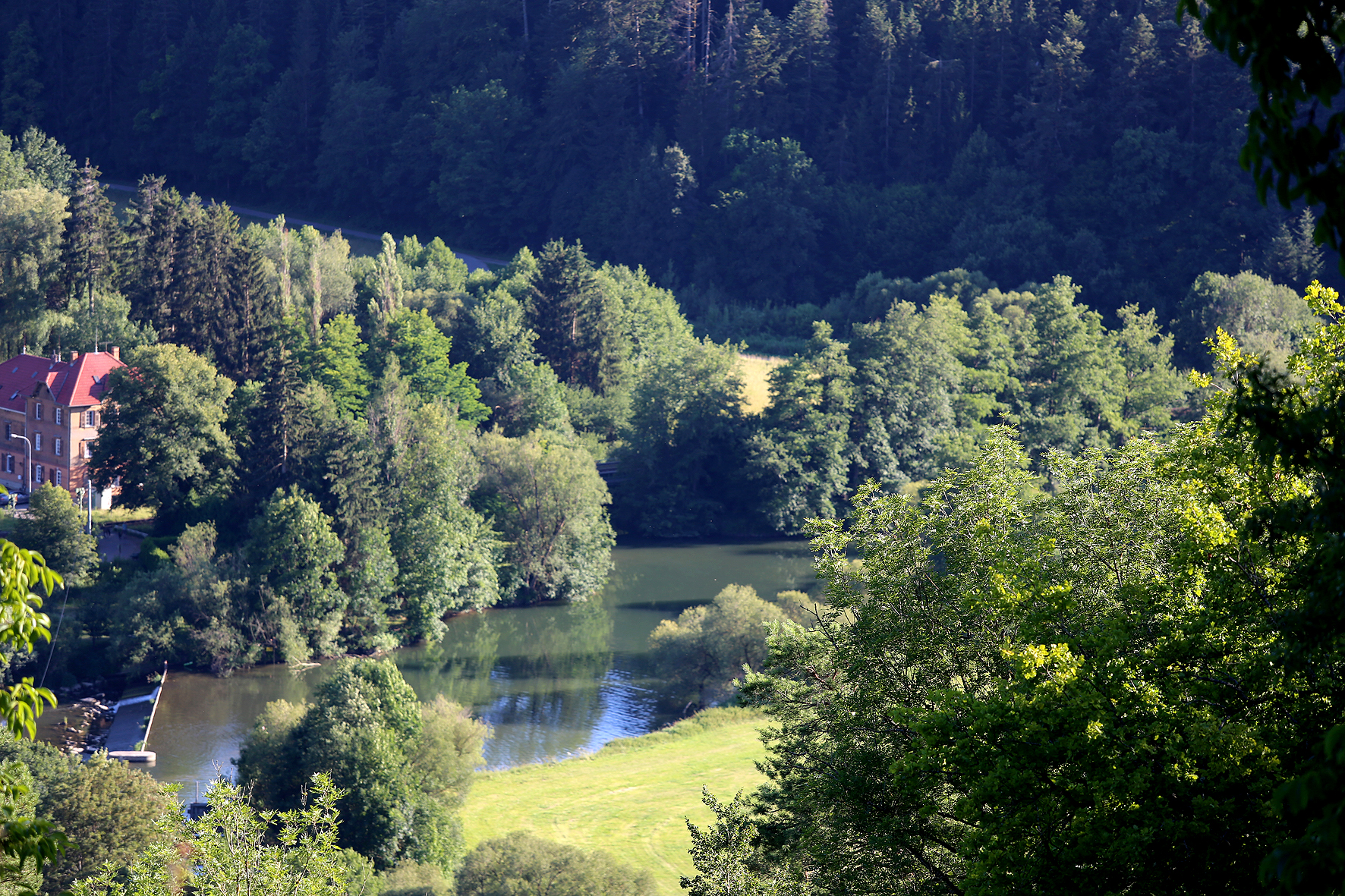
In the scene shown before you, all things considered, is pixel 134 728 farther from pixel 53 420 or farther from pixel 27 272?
pixel 27 272

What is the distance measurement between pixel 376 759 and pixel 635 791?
7.15 m

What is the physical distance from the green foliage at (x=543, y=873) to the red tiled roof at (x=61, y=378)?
3679 cm

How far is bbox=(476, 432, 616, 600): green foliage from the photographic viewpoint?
5316 centimetres

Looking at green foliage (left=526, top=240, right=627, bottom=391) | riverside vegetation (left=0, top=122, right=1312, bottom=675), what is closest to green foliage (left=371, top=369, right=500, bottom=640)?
riverside vegetation (left=0, top=122, right=1312, bottom=675)

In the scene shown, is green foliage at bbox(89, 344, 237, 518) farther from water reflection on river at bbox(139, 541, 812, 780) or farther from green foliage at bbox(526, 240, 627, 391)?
green foliage at bbox(526, 240, 627, 391)

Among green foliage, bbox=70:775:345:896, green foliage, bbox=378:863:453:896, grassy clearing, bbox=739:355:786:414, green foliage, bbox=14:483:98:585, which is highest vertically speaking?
grassy clearing, bbox=739:355:786:414

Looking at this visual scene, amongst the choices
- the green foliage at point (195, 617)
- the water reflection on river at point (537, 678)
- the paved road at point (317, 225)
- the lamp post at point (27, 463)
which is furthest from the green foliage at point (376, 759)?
the paved road at point (317, 225)

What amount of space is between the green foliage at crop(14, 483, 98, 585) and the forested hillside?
5094cm

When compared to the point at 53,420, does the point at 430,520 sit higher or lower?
lower

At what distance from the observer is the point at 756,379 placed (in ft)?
245

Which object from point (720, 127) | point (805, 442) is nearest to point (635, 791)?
point (805, 442)

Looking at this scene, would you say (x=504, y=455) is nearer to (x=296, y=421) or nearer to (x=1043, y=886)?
(x=296, y=421)

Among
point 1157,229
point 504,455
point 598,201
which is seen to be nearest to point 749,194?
point 598,201

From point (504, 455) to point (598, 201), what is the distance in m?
49.2
